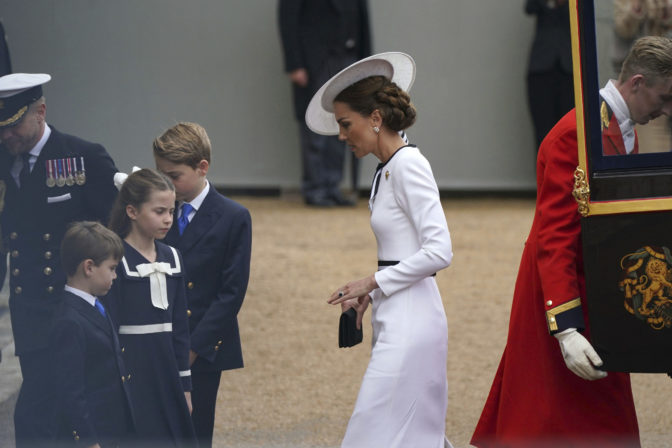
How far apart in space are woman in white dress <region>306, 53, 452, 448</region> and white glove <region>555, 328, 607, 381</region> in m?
0.41

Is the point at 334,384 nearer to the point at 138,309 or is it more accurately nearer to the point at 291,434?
the point at 291,434

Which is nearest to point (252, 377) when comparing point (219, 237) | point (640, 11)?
point (219, 237)

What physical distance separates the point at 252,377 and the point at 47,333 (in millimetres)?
2278

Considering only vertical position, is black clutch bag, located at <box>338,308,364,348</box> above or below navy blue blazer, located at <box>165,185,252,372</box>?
below

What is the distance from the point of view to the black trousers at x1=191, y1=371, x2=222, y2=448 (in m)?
3.79

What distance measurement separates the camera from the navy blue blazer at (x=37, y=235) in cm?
346

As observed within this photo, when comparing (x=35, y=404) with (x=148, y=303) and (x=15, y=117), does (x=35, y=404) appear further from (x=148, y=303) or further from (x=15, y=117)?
(x=15, y=117)

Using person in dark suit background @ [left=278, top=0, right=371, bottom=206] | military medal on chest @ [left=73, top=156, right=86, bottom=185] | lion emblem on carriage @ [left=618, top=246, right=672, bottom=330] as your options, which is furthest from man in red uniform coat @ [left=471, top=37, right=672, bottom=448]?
person in dark suit background @ [left=278, top=0, right=371, bottom=206]

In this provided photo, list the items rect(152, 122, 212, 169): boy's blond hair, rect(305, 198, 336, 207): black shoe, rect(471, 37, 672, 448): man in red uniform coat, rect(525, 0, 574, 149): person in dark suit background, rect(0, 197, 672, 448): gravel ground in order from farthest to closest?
rect(525, 0, 574, 149): person in dark suit background → rect(305, 198, 336, 207): black shoe → rect(0, 197, 672, 448): gravel ground → rect(152, 122, 212, 169): boy's blond hair → rect(471, 37, 672, 448): man in red uniform coat

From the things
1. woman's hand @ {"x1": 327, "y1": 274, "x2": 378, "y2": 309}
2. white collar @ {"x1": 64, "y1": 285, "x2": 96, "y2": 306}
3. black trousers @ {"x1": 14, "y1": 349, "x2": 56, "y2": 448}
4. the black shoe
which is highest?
white collar @ {"x1": 64, "y1": 285, "x2": 96, "y2": 306}

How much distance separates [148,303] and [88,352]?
0.24m

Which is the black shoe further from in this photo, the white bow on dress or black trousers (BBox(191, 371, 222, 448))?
the white bow on dress

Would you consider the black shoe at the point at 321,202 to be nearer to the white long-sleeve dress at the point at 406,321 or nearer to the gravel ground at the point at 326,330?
the gravel ground at the point at 326,330

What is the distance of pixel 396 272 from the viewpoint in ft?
11.3
